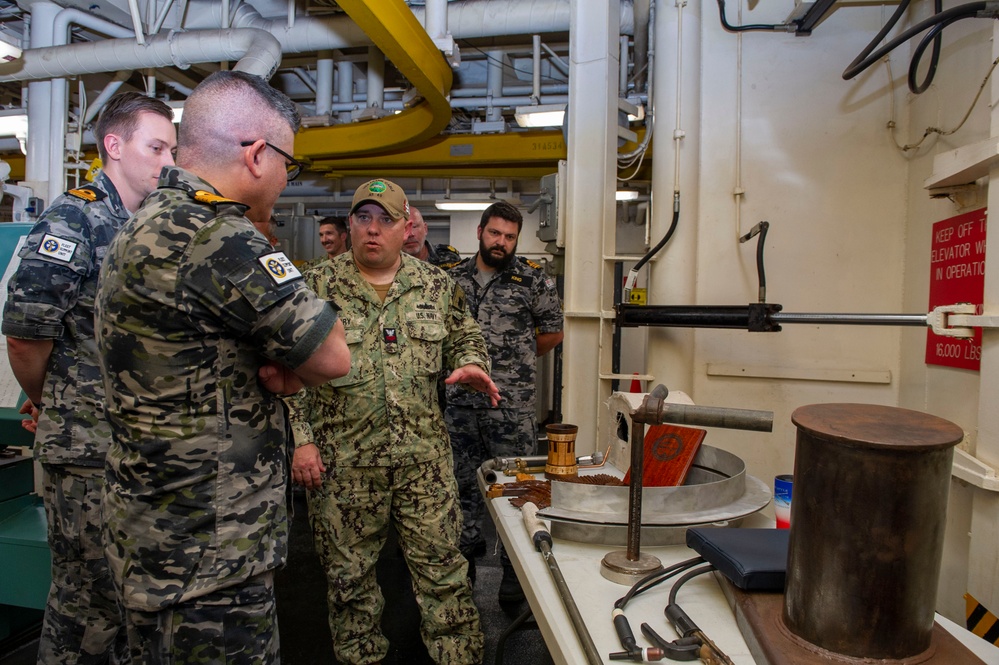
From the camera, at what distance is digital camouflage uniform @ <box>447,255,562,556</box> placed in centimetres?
281

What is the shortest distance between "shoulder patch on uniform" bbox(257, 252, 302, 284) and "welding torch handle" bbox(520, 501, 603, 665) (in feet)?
2.22

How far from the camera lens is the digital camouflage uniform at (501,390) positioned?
9.23ft

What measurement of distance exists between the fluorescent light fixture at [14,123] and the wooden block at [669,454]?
5.28 metres

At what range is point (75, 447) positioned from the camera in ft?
5.32

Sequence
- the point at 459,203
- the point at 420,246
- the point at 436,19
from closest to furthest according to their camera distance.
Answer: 1. the point at 420,246
2. the point at 436,19
3. the point at 459,203

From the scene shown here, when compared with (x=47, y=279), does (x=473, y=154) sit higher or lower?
higher

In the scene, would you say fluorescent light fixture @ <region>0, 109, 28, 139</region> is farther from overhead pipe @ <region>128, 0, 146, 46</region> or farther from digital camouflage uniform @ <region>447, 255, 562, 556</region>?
digital camouflage uniform @ <region>447, 255, 562, 556</region>

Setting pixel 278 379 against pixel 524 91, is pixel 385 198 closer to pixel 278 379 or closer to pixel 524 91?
pixel 278 379

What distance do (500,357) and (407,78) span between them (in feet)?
6.95

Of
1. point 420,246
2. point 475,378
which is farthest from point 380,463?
point 420,246

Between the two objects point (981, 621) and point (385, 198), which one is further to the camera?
point (385, 198)

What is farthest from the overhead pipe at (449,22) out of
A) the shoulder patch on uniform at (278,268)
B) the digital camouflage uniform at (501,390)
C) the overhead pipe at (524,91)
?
the shoulder patch on uniform at (278,268)

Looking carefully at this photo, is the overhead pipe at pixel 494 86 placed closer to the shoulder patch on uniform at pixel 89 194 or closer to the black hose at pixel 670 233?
the black hose at pixel 670 233

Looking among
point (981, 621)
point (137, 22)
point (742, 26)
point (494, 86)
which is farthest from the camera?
point (494, 86)
